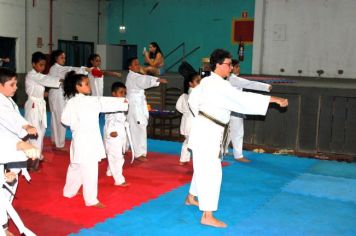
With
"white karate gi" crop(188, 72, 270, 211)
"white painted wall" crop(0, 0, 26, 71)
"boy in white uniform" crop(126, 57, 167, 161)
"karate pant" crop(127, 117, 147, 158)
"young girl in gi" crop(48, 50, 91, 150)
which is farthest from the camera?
"white painted wall" crop(0, 0, 26, 71)

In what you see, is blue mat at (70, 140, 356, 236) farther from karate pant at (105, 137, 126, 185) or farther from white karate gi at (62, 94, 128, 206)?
karate pant at (105, 137, 126, 185)

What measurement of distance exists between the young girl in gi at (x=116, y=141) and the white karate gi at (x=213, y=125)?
1510 mm

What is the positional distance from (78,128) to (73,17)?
1193 centimetres

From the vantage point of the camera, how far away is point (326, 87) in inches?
315

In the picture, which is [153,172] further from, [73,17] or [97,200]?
[73,17]

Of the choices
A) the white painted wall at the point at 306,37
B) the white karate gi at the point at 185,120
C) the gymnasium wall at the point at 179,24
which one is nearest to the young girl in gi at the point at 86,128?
the white karate gi at the point at 185,120

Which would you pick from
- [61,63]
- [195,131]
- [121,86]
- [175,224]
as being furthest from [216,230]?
[61,63]

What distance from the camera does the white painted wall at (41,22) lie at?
13656 millimetres

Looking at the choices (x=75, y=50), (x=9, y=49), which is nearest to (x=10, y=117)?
(x=9, y=49)

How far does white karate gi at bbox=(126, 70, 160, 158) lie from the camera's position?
6953mm

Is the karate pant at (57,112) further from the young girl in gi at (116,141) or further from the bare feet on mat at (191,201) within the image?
the bare feet on mat at (191,201)

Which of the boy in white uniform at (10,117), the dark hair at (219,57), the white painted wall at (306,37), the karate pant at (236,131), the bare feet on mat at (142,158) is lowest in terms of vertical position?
the bare feet on mat at (142,158)

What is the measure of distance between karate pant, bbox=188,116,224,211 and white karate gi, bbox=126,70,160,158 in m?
2.67

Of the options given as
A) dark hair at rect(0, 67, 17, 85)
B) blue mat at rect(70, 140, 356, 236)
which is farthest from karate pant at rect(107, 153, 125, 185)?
dark hair at rect(0, 67, 17, 85)
